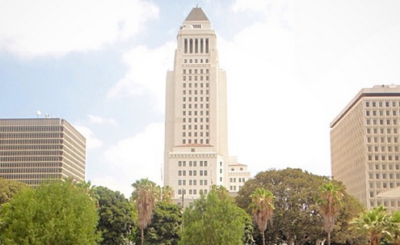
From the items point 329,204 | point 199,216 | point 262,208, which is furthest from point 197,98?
point 199,216

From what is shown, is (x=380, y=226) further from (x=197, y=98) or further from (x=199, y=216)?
(x=197, y=98)

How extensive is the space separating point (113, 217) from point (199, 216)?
2092 centimetres

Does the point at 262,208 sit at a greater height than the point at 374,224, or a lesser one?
greater

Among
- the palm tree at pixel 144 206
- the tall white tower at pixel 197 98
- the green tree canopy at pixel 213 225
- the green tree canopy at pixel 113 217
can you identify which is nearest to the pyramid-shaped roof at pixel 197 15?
the tall white tower at pixel 197 98

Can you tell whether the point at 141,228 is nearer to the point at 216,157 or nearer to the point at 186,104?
the point at 216,157

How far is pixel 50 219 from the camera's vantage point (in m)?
63.4

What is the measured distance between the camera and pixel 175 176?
168m

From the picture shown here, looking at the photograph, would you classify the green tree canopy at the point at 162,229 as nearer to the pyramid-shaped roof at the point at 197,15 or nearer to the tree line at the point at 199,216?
the tree line at the point at 199,216

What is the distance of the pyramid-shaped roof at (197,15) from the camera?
197 metres

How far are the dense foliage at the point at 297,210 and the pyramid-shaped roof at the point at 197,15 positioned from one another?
329 feet

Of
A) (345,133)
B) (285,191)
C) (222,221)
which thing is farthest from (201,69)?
(222,221)

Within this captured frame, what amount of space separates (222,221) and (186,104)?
373 ft

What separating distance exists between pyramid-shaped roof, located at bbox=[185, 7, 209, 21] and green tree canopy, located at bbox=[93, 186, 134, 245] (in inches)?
4371

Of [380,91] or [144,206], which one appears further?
[380,91]
